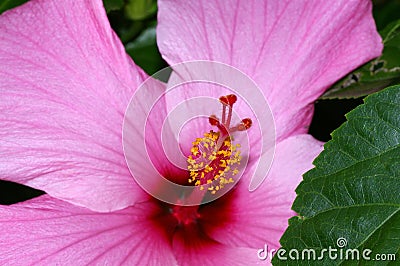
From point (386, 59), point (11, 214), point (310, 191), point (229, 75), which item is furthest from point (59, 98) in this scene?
point (386, 59)

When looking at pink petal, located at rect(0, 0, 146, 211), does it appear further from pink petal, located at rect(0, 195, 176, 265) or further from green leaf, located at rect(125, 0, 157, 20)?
green leaf, located at rect(125, 0, 157, 20)

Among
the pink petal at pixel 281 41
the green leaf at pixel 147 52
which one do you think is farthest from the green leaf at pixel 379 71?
the green leaf at pixel 147 52

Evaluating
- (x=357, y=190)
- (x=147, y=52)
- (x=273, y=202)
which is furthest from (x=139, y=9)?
(x=357, y=190)

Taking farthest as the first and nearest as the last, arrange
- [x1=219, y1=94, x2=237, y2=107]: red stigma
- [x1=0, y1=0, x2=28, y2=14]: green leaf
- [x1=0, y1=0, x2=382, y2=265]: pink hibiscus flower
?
[x1=0, y1=0, x2=28, y2=14]: green leaf < [x1=219, y1=94, x2=237, y2=107]: red stigma < [x1=0, y1=0, x2=382, y2=265]: pink hibiscus flower

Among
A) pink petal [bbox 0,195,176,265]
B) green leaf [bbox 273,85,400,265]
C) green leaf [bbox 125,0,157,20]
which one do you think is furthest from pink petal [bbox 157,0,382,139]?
green leaf [bbox 125,0,157,20]

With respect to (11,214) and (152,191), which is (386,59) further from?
(11,214)

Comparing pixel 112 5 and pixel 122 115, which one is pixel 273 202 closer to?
pixel 122 115
